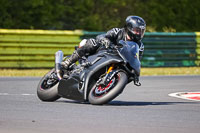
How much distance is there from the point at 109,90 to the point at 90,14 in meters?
20.9

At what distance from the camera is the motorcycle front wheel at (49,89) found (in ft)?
31.8

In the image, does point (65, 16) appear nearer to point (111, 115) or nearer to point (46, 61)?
point (46, 61)

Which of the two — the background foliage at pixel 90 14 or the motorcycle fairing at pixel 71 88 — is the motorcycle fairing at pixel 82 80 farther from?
the background foliage at pixel 90 14

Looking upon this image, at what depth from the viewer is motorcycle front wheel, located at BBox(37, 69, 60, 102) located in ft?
31.8

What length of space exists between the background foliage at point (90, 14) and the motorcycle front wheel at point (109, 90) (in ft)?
52.4

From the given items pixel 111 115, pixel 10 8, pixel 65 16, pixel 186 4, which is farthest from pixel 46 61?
pixel 186 4

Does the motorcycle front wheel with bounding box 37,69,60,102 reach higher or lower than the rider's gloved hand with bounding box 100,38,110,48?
lower

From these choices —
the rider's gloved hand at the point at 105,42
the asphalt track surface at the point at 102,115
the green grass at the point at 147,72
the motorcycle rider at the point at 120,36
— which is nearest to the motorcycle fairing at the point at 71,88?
the asphalt track surface at the point at 102,115

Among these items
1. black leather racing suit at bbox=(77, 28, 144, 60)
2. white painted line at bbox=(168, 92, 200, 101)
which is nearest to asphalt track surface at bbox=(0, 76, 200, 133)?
white painted line at bbox=(168, 92, 200, 101)

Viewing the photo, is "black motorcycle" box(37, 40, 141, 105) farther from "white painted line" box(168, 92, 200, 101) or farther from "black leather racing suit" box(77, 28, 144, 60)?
"white painted line" box(168, 92, 200, 101)

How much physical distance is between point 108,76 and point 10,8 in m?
17.4

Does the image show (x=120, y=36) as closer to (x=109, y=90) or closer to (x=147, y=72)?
(x=109, y=90)

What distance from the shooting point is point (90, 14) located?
29.5 m

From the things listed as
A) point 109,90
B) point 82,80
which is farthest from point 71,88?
point 109,90
